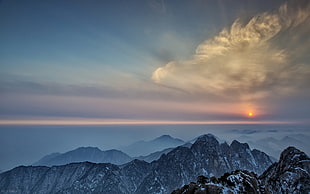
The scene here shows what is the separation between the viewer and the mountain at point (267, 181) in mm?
60969

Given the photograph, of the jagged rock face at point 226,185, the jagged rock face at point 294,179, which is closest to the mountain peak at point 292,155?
the jagged rock face at point 294,179

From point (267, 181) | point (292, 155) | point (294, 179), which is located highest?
point (292, 155)

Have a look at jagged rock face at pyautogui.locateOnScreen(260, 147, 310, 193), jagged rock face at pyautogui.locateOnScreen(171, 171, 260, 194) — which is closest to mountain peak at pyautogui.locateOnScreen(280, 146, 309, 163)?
jagged rock face at pyautogui.locateOnScreen(260, 147, 310, 193)

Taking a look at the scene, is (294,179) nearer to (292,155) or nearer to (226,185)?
(292,155)

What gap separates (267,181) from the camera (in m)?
115

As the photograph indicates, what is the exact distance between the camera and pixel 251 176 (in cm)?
7250

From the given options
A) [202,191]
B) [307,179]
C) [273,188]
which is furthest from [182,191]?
[307,179]

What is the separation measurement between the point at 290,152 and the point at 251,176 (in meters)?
80.5

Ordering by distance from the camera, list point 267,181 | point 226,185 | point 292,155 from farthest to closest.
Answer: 1. point 292,155
2. point 267,181
3. point 226,185

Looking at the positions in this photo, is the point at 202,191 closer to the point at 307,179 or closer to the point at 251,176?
the point at 251,176

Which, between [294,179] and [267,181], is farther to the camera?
[267,181]

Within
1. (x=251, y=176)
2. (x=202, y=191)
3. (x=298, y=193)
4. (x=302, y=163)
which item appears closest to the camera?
(x=202, y=191)

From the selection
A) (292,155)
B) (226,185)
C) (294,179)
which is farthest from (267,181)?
(226,185)

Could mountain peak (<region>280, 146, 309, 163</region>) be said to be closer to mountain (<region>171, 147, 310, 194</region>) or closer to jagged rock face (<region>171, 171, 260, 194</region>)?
mountain (<region>171, 147, 310, 194</region>)
